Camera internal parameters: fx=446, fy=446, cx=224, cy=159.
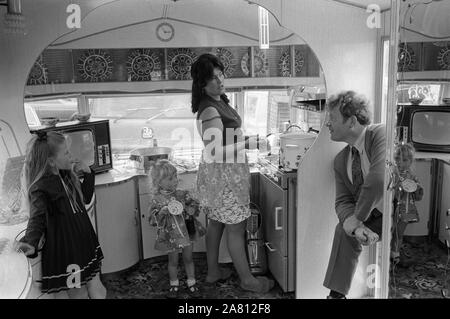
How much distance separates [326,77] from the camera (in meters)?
1.50

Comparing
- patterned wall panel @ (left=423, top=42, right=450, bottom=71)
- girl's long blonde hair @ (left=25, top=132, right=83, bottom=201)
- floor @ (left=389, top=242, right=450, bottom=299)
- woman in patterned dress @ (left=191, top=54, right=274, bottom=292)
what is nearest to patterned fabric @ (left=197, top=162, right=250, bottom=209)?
woman in patterned dress @ (left=191, top=54, right=274, bottom=292)

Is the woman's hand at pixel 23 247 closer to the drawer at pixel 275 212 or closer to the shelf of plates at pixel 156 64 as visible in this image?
the shelf of plates at pixel 156 64

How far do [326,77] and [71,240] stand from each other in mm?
966

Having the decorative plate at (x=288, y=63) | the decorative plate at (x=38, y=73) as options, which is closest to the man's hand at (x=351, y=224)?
the decorative plate at (x=288, y=63)

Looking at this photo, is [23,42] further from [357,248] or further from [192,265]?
[357,248]

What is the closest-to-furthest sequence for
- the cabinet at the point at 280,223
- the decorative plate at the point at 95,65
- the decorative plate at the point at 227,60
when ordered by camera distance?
the decorative plate at the point at 95,65 → the decorative plate at the point at 227,60 → the cabinet at the point at 280,223

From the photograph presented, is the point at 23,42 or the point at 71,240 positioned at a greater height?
the point at 23,42

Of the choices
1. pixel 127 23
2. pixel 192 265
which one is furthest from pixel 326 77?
pixel 192 265

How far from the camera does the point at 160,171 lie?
146cm

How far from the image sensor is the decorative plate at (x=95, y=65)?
4.35 ft

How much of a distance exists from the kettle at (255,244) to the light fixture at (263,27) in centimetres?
57

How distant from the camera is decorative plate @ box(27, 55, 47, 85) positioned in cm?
126

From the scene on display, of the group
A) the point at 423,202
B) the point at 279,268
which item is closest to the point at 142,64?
the point at 279,268
